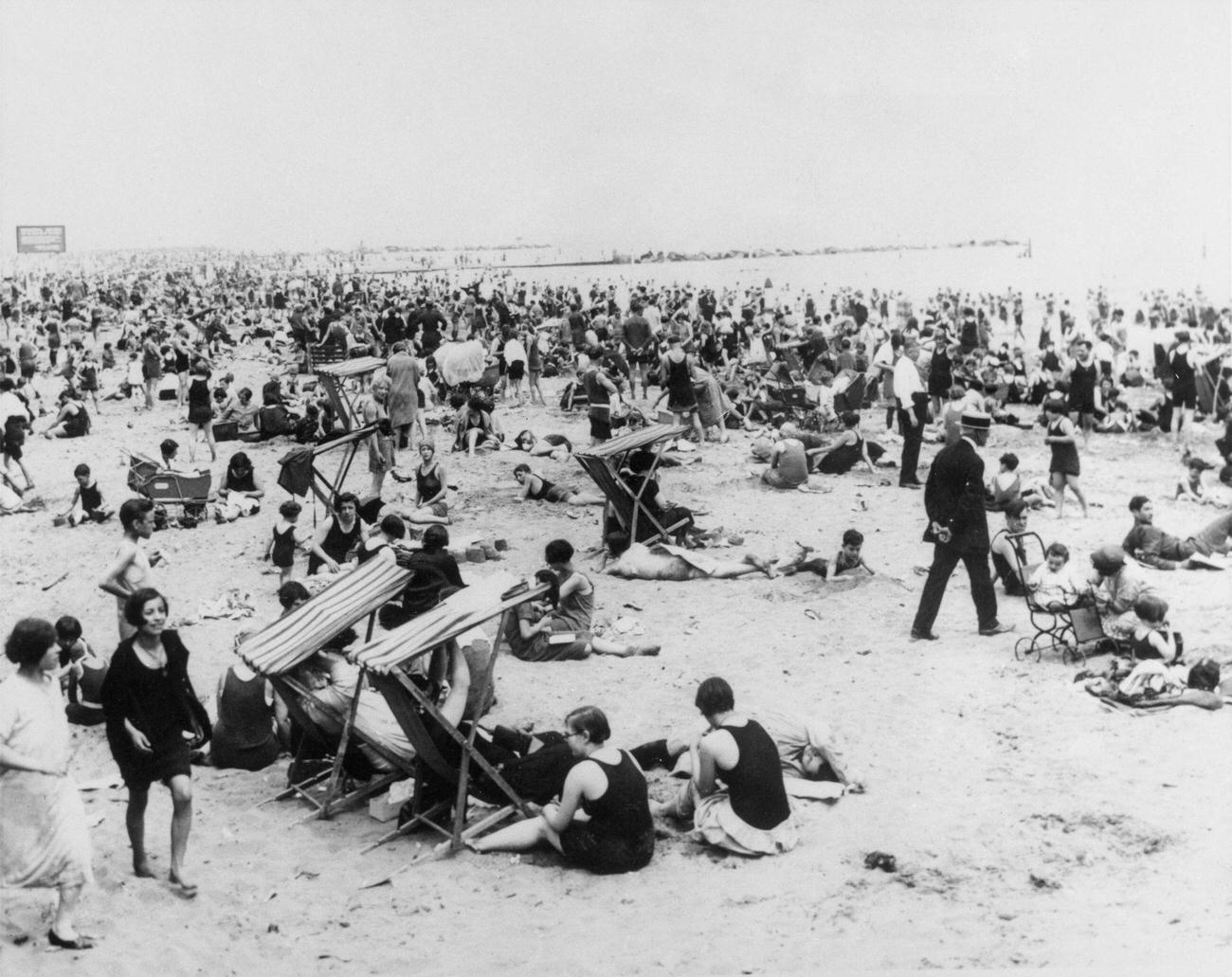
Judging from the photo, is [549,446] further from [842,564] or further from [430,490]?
[842,564]

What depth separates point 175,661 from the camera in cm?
501

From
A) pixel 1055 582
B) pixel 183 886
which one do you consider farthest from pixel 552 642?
pixel 1055 582

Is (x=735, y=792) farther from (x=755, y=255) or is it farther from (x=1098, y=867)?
(x=755, y=255)

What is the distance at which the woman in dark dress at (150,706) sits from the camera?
193 inches

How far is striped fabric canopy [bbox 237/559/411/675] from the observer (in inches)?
226

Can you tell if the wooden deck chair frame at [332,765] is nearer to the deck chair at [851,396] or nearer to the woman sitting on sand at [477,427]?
the woman sitting on sand at [477,427]

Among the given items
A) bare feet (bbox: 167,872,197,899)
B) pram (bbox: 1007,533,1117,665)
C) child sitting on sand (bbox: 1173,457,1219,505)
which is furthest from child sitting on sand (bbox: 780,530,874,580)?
bare feet (bbox: 167,872,197,899)

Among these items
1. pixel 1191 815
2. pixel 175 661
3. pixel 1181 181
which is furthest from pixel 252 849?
pixel 1181 181

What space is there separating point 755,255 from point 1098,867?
3676 inches

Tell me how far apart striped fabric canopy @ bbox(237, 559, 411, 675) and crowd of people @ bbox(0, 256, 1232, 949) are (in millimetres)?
345

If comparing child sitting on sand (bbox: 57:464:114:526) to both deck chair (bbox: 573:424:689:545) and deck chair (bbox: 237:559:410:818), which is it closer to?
deck chair (bbox: 573:424:689:545)

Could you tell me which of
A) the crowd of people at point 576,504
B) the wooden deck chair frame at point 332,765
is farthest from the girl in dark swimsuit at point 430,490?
the wooden deck chair frame at point 332,765

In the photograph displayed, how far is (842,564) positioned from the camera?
9.67m

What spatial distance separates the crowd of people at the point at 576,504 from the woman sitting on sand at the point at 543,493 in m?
0.03
